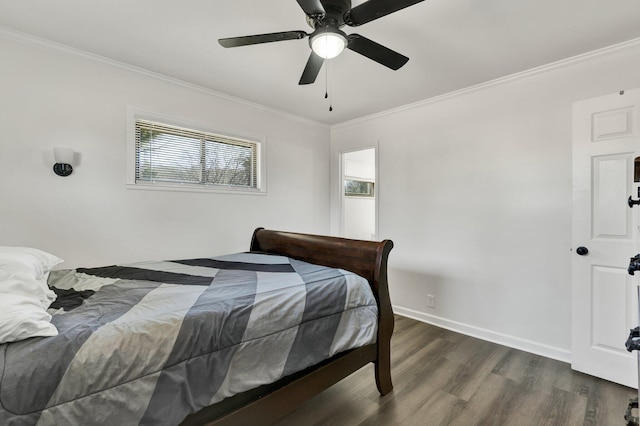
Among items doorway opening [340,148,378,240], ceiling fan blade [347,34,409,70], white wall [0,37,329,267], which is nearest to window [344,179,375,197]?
doorway opening [340,148,378,240]

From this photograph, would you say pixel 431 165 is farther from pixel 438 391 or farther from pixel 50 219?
pixel 50 219

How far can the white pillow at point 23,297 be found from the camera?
943 millimetres

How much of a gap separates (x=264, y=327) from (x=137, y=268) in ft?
4.21

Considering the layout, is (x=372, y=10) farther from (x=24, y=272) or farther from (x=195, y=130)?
(x=195, y=130)

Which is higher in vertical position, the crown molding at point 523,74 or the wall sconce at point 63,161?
the crown molding at point 523,74

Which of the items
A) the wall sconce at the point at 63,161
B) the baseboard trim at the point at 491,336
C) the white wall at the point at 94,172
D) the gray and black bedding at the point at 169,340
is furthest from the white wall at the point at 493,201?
the wall sconce at the point at 63,161

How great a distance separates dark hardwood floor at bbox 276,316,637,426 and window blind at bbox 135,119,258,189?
96.6 inches

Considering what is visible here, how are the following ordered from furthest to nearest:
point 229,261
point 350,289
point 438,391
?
point 229,261 < point 438,391 < point 350,289

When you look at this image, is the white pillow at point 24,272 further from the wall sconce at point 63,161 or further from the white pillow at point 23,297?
the wall sconce at point 63,161

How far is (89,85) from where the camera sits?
2.55 meters

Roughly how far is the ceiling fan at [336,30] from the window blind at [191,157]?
1633 millimetres

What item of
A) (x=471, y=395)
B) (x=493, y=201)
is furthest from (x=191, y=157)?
(x=471, y=395)

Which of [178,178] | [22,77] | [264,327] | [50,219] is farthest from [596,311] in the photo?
[22,77]

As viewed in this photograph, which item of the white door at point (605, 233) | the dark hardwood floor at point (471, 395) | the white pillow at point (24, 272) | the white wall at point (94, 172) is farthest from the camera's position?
the white wall at point (94, 172)
